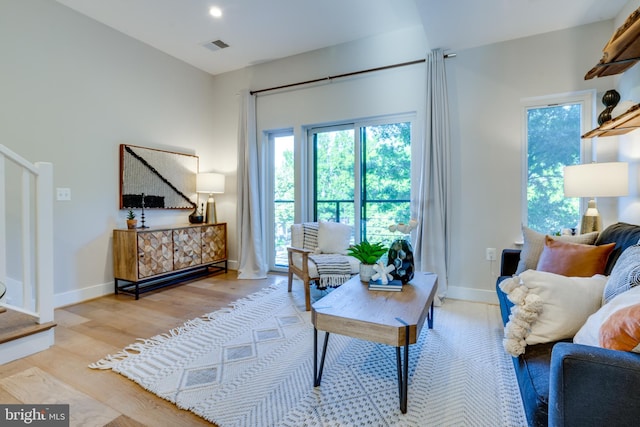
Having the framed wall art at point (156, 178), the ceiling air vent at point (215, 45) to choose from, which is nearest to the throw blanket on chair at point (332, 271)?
the framed wall art at point (156, 178)

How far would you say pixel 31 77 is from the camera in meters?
2.87

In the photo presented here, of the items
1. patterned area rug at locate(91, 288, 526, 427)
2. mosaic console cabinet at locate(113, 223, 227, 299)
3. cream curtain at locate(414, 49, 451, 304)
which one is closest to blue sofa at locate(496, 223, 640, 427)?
patterned area rug at locate(91, 288, 526, 427)

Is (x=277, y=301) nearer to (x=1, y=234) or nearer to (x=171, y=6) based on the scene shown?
(x=1, y=234)

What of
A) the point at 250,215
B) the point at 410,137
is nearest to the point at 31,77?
the point at 250,215

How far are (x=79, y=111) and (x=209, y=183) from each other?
63.3 inches

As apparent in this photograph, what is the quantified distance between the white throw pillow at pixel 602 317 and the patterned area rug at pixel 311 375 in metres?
0.63

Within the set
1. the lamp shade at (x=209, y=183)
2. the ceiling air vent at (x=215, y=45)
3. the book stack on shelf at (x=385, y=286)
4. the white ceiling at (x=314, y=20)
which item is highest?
the ceiling air vent at (x=215, y=45)

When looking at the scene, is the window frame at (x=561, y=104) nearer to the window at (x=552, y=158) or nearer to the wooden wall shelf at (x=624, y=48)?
the window at (x=552, y=158)

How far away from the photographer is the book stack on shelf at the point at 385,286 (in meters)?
2.06

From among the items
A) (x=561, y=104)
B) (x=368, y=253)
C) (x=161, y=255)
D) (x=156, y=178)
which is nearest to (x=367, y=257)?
(x=368, y=253)

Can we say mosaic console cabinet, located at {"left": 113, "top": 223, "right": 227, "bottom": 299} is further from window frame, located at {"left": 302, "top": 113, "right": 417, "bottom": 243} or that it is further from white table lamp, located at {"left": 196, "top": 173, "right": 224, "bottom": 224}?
window frame, located at {"left": 302, "top": 113, "right": 417, "bottom": 243}

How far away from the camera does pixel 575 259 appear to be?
1.82 metres

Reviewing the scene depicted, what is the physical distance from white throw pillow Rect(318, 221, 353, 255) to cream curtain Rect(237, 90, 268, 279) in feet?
3.84

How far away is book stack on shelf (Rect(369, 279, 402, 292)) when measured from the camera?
2.06 meters
